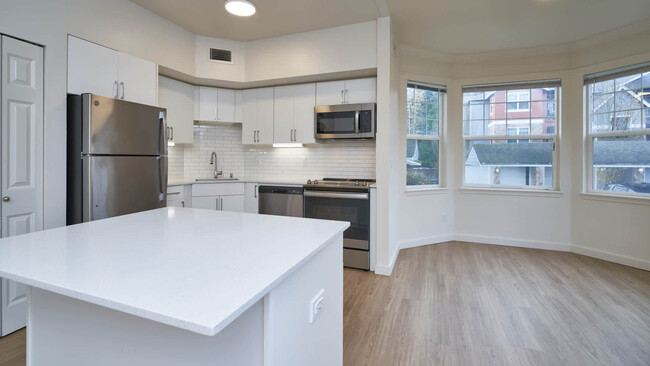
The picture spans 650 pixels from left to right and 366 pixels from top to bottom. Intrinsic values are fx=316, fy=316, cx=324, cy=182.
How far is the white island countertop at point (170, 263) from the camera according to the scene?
703 mm

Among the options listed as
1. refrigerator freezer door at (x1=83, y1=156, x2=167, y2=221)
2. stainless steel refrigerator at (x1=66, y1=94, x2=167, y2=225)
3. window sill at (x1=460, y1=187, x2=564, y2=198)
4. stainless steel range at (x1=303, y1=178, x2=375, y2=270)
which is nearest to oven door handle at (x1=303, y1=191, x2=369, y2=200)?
stainless steel range at (x1=303, y1=178, x2=375, y2=270)

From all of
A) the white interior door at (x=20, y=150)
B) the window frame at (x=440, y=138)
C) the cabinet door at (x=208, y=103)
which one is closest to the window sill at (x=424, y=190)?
the window frame at (x=440, y=138)

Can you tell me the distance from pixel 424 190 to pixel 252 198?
2293 mm

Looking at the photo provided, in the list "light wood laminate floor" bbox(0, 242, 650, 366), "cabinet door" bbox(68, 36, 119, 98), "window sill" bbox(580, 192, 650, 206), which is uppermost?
"cabinet door" bbox(68, 36, 119, 98)

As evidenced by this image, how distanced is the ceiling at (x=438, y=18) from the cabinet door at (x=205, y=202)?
77.1 inches

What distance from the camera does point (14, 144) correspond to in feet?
7.07

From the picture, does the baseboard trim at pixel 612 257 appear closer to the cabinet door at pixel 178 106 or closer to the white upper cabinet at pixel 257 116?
the white upper cabinet at pixel 257 116

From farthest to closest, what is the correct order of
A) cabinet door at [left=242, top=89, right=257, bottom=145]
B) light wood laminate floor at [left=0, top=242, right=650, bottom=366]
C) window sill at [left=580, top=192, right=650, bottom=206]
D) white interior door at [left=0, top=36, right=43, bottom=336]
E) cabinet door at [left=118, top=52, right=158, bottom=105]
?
cabinet door at [left=242, top=89, right=257, bottom=145] < window sill at [left=580, top=192, right=650, bottom=206] < cabinet door at [left=118, top=52, right=158, bottom=105] < white interior door at [left=0, top=36, right=43, bottom=336] < light wood laminate floor at [left=0, top=242, right=650, bottom=366]

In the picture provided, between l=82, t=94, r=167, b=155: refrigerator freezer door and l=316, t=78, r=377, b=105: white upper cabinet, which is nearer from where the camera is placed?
l=82, t=94, r=167, b=155: refrigerator freezer door

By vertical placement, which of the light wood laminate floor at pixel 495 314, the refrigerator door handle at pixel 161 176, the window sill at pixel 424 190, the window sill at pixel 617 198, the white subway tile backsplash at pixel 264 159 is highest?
the white subway tile backsplash at pixel 264 159

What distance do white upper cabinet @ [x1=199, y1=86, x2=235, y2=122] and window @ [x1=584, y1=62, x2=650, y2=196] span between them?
14.8 ft

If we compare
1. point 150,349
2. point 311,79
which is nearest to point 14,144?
point 150,349

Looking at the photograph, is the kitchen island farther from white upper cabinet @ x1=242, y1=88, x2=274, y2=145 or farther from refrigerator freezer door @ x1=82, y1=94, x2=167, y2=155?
white upper cabinet @ x1=242, y1=88, x2=274, y2=145

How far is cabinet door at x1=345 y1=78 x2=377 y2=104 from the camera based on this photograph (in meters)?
3.58
